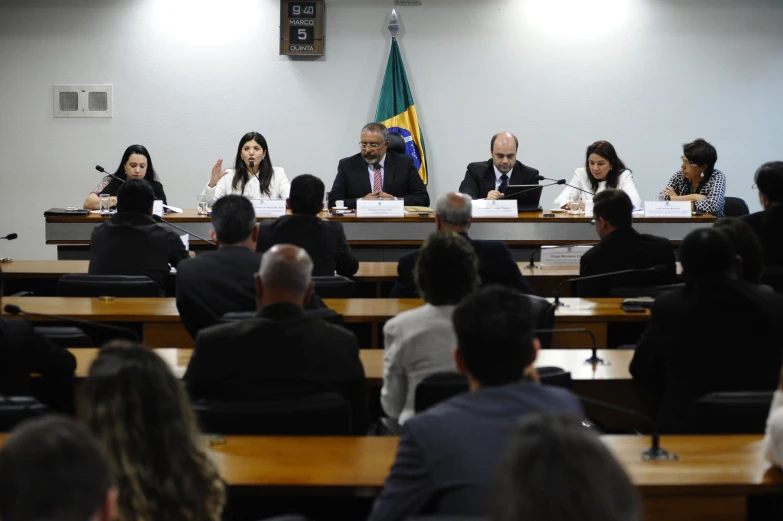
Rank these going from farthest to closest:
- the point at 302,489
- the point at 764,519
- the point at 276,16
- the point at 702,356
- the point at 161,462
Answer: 1. the point at 276,16
2. the point at 702,356
3. the point at 764,519
4. the point at 302,489
5. the point at 161,462

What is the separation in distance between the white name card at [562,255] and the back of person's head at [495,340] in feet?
11.3

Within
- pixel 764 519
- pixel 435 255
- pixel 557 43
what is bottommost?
pixel 764 519

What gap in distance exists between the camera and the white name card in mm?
5480

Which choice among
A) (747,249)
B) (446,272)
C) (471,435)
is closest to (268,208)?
(747,249)

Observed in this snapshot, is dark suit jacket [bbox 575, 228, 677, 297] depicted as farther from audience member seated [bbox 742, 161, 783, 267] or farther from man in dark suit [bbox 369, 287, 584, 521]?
man in dark suit [bbox 369, 287, 584, 521]

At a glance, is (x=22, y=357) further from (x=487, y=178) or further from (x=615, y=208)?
(x=487, y=178)

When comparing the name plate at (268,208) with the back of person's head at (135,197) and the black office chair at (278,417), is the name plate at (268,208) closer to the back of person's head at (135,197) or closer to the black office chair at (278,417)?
the back of person's head at (135,197)

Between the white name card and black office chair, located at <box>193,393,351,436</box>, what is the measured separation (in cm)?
307

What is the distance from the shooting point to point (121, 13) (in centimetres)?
870

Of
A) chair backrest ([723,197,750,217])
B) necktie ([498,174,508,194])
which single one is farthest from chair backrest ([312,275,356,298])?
chair backrest ([723,197,750,217])

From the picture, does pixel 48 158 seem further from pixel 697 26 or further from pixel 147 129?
pixel 697 26

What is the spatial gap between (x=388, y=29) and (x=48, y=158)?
3175mm

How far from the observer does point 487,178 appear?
24.7 feet

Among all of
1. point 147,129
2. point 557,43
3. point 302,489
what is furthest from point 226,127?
point 302,489
